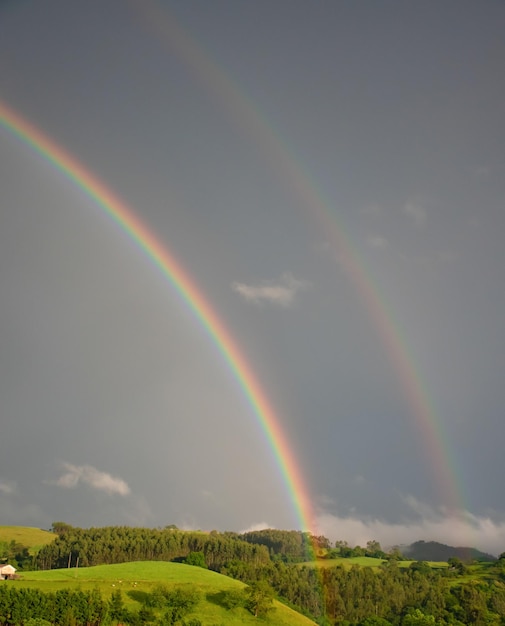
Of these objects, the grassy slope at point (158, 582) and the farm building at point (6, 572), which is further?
the farm building at point (6, 572)

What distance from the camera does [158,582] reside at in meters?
131

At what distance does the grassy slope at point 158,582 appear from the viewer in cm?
12012

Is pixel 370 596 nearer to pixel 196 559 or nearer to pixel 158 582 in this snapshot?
pixel 196 559

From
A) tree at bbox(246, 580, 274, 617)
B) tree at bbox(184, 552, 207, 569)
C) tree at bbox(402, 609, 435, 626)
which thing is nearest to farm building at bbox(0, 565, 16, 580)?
tree at bbox(184, 552, 207, 569)

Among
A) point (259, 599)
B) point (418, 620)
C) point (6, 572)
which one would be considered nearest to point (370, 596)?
point (418, 620)

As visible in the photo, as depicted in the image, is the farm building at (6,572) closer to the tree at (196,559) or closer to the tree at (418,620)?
the tree at (196,559)

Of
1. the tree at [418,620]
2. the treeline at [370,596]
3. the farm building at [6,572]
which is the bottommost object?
the farm building at [6,572]

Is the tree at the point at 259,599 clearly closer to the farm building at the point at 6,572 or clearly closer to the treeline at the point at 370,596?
the treeline at the point at 370,596

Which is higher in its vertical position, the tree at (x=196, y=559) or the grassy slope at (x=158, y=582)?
the tree at (x=196, y=559)

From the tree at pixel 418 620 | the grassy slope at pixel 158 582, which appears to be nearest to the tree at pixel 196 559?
the grassy slope at pixel 158 582

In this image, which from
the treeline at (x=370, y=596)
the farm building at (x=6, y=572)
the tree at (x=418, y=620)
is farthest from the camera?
the treeline at (x=370, y=596)

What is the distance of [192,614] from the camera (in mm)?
116938

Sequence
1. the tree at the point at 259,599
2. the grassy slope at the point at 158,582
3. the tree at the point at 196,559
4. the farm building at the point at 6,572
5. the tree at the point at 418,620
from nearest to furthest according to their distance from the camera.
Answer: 1. the grassy slope at the point at 158,582
2. the tree at the point at 259,599
3. the tree at the point at 418,620
4. the farm building at the point at 6,572
5. the tree at the point at 196,559

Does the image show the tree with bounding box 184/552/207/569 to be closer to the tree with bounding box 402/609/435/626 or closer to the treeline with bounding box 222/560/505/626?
the treeline with bounding box 222/560/505/626
